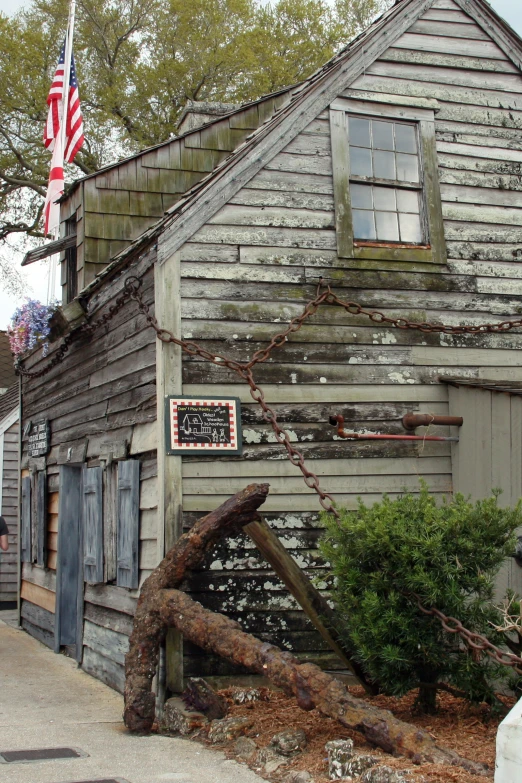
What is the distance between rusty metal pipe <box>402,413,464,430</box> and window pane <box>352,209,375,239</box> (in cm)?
173

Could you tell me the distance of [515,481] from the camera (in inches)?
283

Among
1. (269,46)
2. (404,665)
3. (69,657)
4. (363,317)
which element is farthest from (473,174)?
(269,46)

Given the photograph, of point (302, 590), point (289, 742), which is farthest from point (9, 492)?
point (289, 742)

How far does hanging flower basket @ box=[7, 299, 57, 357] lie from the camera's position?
32.0 ft

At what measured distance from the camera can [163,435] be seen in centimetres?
718

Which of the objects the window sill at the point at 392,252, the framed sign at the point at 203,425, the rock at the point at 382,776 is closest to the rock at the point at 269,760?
the rock at the point at 382,776

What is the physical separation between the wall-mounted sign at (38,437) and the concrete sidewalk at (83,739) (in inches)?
113

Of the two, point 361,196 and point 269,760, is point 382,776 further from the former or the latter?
point 361,196

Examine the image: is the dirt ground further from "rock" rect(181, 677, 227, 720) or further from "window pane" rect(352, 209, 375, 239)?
"window pane" rect(352, 209, 375, 239)

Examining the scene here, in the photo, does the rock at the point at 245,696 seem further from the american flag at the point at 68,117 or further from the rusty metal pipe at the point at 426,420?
the american flag at the point at 68,117

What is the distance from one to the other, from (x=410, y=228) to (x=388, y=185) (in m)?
0.45

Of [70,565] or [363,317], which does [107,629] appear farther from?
[363,317]

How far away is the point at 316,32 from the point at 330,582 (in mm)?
18160

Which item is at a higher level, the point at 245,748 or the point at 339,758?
the point at 339,758
